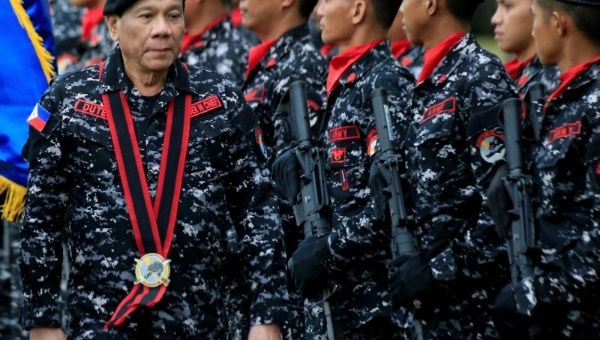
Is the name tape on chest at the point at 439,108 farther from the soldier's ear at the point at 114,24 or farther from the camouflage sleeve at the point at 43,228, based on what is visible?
the camouflage sleeve at the point at 43,228

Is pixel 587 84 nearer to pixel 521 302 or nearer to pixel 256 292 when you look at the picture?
pixel 521 302

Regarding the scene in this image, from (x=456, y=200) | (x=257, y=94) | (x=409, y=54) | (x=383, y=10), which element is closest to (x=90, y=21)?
(x=409, y=54)

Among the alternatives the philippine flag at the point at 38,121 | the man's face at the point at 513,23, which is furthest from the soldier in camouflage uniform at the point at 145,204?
the man's face at the point at 513,23

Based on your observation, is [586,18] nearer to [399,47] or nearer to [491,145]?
[491,145]

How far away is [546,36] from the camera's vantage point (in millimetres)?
6590

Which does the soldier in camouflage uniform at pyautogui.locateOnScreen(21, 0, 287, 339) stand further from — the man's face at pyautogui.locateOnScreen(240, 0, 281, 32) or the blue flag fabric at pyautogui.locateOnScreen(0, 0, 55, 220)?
the man's face at pyautogui.locateOnScreen(240, 0, 281, 32)

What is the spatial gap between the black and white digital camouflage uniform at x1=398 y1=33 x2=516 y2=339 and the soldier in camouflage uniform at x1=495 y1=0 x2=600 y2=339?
0.50 metres

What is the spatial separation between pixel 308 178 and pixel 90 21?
5.23m

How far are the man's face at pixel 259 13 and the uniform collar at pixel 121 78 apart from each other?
2.97 m

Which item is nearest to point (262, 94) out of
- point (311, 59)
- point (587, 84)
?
point (311, 59)

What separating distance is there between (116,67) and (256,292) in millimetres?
1082

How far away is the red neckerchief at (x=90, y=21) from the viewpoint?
12512 millimetres

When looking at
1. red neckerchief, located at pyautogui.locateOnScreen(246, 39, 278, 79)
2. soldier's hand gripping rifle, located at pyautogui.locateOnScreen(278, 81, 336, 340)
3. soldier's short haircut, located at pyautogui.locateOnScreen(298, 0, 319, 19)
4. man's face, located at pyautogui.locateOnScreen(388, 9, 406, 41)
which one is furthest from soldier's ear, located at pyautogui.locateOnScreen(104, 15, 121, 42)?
man's face, located at pyautogui.locateOnScreen(388, 9, 406, 41)

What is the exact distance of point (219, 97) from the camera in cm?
655
